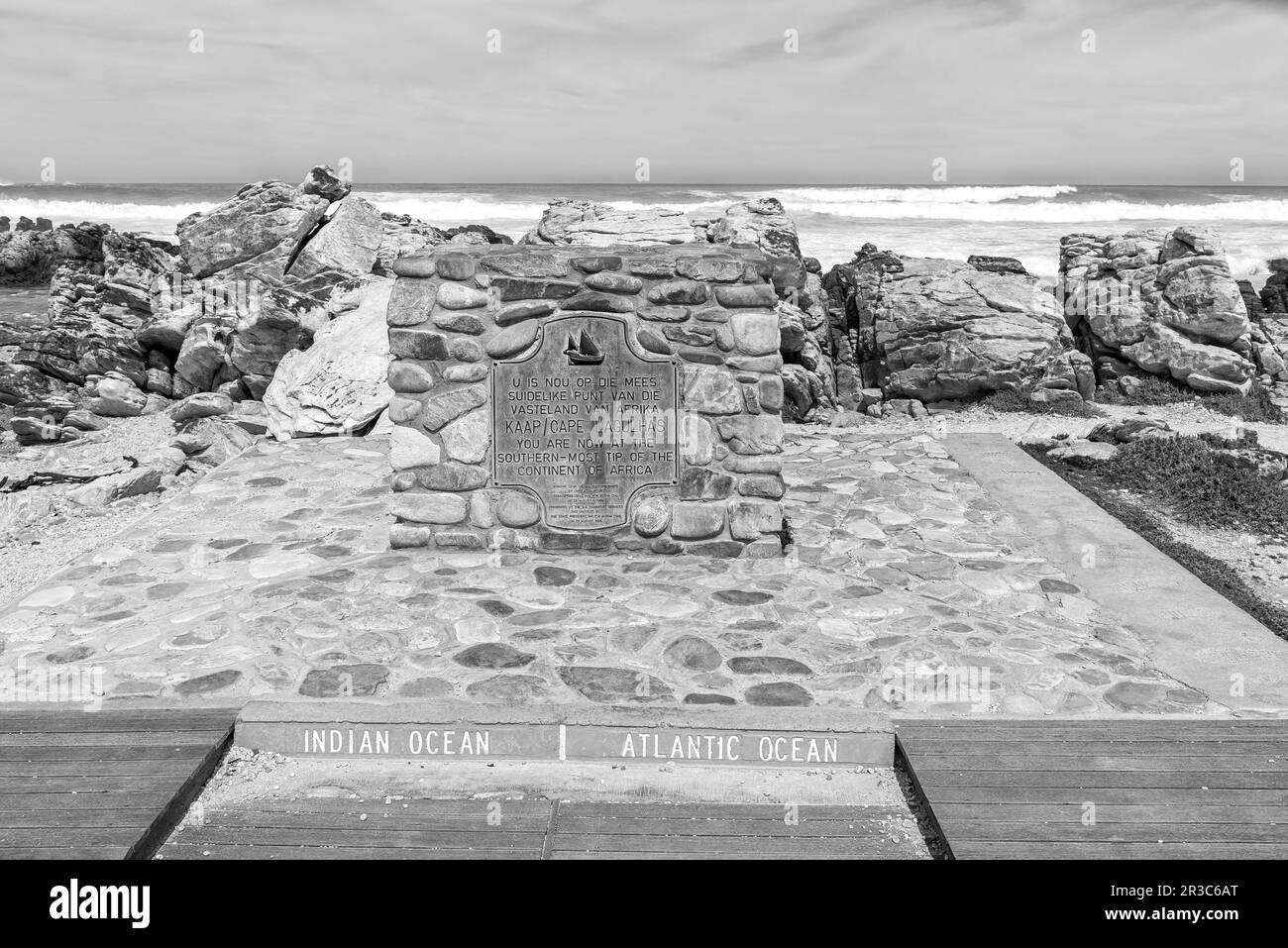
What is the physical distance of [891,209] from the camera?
1513 inches

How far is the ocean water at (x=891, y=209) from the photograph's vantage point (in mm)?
32438

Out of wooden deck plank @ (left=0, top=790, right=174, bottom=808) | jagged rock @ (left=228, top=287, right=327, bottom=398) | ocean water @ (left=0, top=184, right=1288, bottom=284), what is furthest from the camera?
ocean water @ (left=0, top=184, right=1288, bottom=284)

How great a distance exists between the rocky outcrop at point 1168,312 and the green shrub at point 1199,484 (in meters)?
2.80

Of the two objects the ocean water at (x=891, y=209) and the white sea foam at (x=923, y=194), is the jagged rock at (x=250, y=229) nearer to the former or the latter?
the ocean water at (x=891, y=209)

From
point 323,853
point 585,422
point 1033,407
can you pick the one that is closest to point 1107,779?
point 323,853

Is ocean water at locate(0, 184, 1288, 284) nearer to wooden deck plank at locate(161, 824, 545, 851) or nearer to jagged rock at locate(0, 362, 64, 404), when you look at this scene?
jagged rock at locate(0, 362, 64, 404)

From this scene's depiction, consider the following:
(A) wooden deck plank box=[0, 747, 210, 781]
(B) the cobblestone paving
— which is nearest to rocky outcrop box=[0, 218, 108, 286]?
(B) the cobblestone paving

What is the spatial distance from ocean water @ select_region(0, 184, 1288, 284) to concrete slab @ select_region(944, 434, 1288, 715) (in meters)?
23.0

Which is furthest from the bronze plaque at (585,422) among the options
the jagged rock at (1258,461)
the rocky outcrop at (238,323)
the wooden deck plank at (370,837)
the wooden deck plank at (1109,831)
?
the jagged rock at (1258,461)

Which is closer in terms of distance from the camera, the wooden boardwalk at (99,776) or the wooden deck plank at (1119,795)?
the wooden boardwalk at (99,776)

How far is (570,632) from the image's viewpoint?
4.78 meters

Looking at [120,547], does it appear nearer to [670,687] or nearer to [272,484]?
[272,484]

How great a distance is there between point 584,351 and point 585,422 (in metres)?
0.39

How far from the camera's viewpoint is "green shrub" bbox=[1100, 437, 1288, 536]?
719 centimetres
